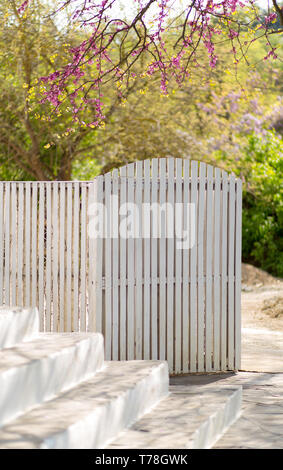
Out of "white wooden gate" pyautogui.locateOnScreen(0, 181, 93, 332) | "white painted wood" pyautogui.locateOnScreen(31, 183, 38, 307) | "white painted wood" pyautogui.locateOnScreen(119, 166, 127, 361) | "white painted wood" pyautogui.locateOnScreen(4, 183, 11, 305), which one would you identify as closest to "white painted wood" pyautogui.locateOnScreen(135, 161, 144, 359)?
"white painted wood" pyautogui.locateOnScreen(119, 166, 127, 361)

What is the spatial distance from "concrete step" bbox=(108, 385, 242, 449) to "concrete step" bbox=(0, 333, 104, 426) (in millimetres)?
511

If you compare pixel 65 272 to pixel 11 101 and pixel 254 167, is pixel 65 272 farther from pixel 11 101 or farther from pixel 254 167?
pixel 254 167

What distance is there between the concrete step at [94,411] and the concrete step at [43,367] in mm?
63

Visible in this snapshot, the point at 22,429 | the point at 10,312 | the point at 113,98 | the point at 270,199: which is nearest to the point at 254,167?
the point at 270,199

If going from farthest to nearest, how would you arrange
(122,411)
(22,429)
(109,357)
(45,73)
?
(45,73) < (109,357) < (122,411) < (22,429)

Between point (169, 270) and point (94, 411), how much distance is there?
310 centimetres

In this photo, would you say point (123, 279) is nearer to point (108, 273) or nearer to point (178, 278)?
point (108, 273)

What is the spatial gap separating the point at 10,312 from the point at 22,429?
49.1 inches

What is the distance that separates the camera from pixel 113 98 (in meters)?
13.3

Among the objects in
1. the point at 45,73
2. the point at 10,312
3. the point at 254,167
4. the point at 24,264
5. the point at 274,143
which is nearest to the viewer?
the point at 10,312

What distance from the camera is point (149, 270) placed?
687 cm

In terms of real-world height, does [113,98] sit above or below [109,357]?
above

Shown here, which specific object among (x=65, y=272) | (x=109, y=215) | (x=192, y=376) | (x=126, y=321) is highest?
(x=109, y=215)

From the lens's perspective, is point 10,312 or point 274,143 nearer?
point 10,312
